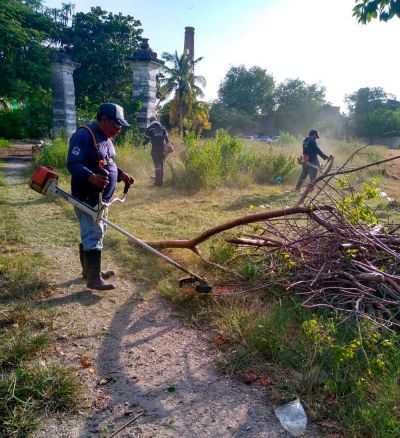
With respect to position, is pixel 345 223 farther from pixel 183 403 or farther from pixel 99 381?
pixel 99 381

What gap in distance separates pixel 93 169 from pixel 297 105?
50214 mm

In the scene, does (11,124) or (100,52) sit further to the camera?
(100,52)

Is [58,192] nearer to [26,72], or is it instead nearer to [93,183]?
[93,183]

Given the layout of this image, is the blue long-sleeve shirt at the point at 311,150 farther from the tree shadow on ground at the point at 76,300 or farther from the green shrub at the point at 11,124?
the green shrub at the point at 11,124

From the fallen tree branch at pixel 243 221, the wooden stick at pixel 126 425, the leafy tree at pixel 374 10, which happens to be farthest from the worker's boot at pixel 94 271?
the leafy tree at pixel 374 10

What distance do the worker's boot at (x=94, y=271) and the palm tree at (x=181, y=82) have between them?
24777mm

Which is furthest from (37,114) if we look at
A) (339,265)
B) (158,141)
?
(339,265)

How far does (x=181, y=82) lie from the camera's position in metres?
27.6

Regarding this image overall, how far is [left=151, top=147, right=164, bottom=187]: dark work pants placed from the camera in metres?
8.84

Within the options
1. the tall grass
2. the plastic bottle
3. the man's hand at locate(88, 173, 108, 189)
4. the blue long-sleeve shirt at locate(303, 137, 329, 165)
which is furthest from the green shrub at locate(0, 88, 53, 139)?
the plastic bottle

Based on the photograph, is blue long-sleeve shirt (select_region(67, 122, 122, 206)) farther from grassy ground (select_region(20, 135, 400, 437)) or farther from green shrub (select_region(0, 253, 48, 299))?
grassy ground (select_region(20, 135, 400, 437))

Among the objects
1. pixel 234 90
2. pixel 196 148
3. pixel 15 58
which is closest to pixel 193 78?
pixel 15 58

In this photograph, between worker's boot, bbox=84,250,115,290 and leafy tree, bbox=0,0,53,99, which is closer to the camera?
worker's boot, bbox=84,250,115,290

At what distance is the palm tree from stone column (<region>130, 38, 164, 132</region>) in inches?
603
